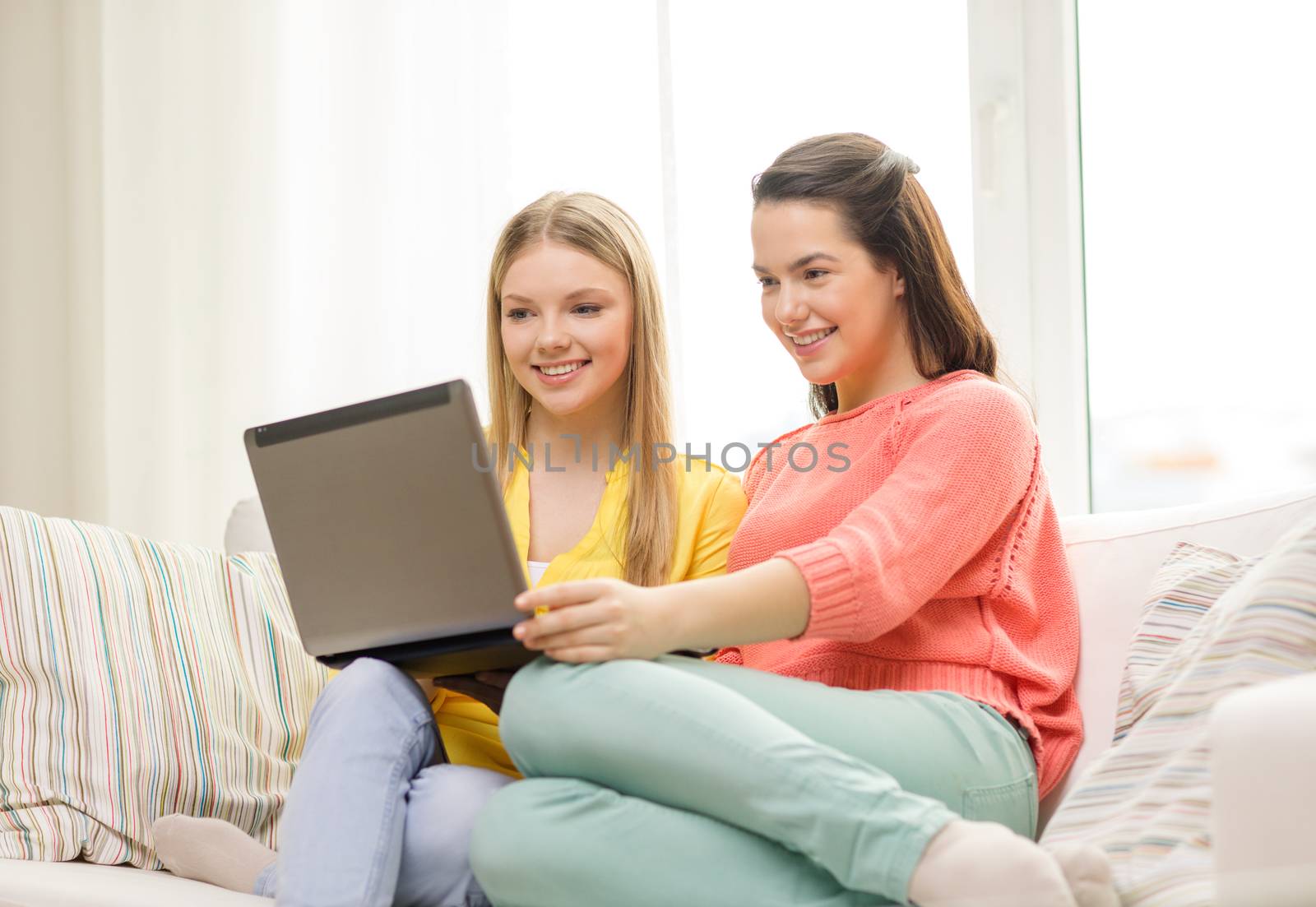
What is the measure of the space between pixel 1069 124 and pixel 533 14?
3.57 ft

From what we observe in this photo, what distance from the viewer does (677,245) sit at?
248cm

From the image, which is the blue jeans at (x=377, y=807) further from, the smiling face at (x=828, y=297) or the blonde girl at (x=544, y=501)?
the smiling face at (x=828, y=297)

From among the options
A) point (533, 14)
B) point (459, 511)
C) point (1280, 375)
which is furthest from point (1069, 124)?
point (459, 511)

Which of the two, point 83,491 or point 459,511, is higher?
point 459,511

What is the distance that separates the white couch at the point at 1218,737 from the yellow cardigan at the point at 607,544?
29 cm

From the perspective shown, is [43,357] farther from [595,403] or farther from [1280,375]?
[1280,375]

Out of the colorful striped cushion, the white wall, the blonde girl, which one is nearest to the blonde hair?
the blonde girl

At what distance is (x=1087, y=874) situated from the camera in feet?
2.87

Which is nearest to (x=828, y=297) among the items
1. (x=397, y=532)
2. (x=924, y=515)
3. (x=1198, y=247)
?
Answer: (x=924, y=515)

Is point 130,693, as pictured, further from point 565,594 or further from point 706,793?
point 706,793

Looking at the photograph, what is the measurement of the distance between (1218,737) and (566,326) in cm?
95

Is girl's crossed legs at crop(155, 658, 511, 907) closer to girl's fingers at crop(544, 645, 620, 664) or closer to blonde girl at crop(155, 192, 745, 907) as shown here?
blonde girl at crop(155, 192, 745, 907)

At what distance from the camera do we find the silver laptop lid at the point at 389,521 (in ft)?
3.44

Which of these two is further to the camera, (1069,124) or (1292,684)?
(1069,124)
